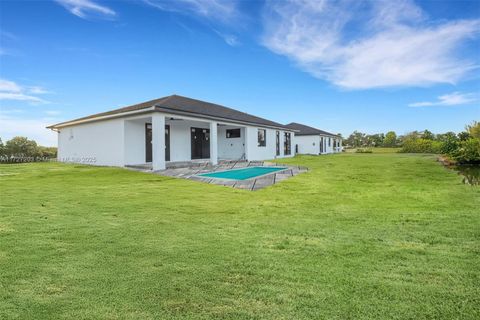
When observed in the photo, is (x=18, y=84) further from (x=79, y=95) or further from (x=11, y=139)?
(x=11, y=139)

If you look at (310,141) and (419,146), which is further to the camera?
(419,146)

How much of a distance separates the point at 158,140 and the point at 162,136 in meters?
0.28

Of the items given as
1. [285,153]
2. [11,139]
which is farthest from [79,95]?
[285,153]

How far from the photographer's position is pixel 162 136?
13.9 m

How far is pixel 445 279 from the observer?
110 inches

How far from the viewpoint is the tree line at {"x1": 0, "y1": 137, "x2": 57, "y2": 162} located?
87.1 ft

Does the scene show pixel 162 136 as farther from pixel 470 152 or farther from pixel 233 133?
pixel 470 152

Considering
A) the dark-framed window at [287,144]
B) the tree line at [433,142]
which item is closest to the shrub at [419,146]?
the tree line at [433,142]

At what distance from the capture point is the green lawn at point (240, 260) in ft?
7.72

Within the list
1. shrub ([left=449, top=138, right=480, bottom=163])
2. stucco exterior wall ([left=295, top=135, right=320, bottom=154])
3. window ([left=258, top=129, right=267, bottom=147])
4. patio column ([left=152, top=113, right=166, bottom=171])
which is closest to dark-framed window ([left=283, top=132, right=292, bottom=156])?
window ([left=258, top=129, right=267, bottom=147])

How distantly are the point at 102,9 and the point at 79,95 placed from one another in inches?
349

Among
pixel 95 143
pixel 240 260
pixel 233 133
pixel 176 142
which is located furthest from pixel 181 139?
pixel 240 260

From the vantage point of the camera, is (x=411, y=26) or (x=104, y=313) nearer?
(x=104, y=313)

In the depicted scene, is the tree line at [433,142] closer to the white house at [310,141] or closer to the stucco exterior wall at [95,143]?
the white house at [310,141]
